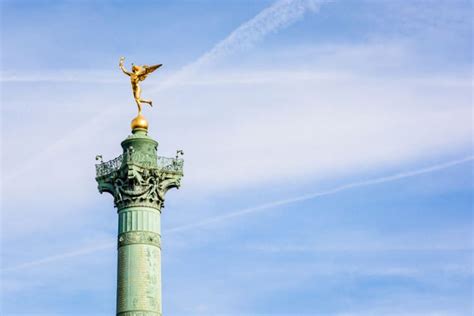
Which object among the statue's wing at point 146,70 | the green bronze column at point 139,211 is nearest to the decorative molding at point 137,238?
the green bronze column at point 139,211

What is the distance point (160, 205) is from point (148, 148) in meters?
3.73

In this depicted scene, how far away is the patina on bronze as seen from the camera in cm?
5669

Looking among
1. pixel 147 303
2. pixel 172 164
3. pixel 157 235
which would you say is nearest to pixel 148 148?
pixel 172 164

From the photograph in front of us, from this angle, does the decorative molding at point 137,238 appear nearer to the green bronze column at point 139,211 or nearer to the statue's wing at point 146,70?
the green bronze column at point 139,211

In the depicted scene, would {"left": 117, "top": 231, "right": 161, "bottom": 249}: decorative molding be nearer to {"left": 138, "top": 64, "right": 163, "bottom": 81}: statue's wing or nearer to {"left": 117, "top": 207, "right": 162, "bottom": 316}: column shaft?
{"left": 117, "top": 207, "right": 162, "bottom": 316}: column shaft

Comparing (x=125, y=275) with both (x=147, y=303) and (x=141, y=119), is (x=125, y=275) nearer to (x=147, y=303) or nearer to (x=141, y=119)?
(x=147, y=303)

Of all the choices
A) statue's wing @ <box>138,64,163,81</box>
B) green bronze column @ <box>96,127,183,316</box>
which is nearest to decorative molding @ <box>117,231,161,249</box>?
green bronze column @ <box>96,127,183,316</box>

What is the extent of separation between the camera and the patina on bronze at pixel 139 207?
186 ft

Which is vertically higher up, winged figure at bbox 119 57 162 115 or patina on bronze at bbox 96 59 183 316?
winged figure at bbox 119 57 162 115

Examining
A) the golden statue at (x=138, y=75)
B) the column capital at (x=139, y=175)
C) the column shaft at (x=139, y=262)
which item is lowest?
the column shaft at (x=139, y=262)

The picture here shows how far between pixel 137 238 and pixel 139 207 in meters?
2.13

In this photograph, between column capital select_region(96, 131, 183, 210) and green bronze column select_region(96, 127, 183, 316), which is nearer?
green bronze column select_region(96, 127, 183, 316)

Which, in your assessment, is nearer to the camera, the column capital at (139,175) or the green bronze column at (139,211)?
the green bronze column at (139,211)

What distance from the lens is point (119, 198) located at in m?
59.7
